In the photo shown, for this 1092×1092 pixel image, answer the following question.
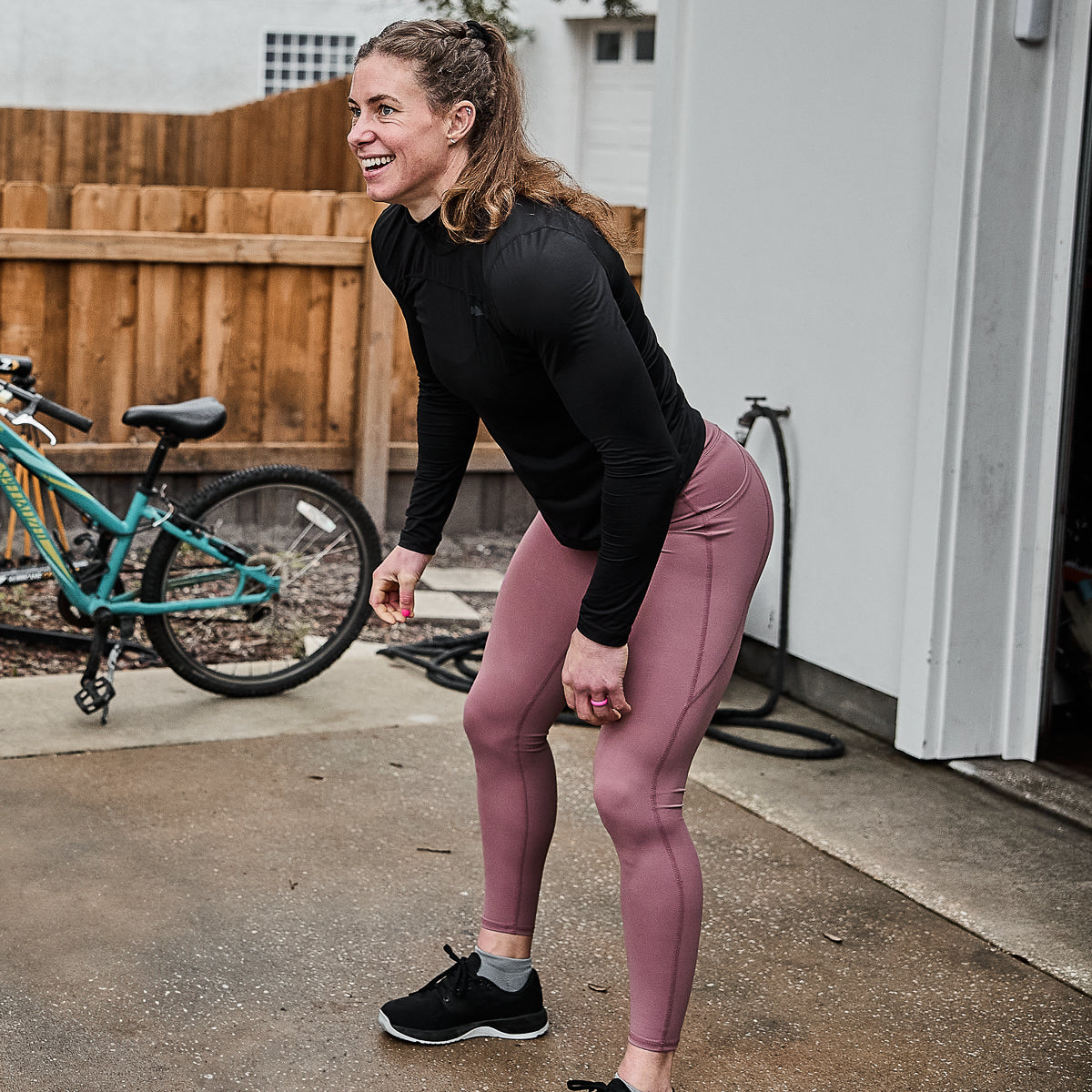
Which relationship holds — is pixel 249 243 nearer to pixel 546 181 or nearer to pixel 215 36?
pixel 546 181

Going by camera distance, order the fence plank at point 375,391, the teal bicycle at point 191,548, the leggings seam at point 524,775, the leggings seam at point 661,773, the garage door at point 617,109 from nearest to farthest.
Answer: the leggings seam at point 661,773 < the leggings seam at point 524,775 < the teal bicycle at point 191,548 < the fence plank at point 375,391 < the garage door at point 617,109

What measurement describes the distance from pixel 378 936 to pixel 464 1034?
459 millimetres

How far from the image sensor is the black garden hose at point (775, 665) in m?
4.30

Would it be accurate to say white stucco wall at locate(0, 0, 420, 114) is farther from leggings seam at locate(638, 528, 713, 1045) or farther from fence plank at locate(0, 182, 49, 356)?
leggings seam at locate(638, 528, 713, 1045)

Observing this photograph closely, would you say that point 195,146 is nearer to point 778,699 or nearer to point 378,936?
point 778,699

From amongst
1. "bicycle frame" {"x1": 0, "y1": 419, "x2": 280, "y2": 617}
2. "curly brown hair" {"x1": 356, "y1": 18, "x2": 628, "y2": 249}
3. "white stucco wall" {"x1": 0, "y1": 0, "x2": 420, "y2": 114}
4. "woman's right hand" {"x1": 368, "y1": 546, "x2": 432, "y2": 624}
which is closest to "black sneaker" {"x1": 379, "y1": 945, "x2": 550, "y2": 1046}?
"woman's right hand" {"x1": 368, "y1": 546, "x2": 432, "y2": 624}

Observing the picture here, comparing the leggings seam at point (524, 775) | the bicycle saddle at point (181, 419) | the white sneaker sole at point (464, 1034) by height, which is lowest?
the white sneaker sole at point (464, 1034)

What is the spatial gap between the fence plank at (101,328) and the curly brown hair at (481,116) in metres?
Result: 4.62

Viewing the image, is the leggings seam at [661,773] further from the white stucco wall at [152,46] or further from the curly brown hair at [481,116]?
the white stucco wall at [152,46]

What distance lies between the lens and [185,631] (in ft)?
16.6

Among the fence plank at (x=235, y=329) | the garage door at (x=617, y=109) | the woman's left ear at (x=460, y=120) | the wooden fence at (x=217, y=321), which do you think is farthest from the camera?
the garage door at (x=617, y=109)

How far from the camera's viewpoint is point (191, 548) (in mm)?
4461

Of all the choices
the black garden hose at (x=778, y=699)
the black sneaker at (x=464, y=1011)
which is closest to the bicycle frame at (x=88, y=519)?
the black garden hose at (x=778, y=699)

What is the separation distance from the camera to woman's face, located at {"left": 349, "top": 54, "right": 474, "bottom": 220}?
2.12m
